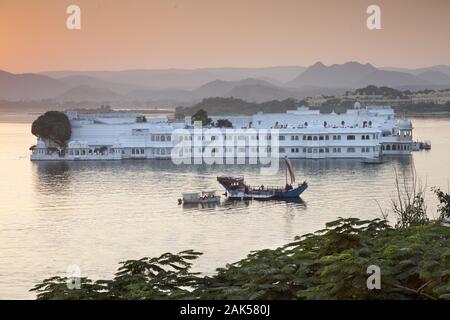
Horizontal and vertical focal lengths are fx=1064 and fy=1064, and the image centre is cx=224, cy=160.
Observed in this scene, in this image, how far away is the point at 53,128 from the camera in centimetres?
3288

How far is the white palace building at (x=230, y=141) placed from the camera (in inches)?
1216

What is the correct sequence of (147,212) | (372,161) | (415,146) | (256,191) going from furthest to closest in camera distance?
(415,146), (372,161), (256,191), (147,212)

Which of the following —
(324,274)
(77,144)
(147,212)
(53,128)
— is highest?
(53,128)

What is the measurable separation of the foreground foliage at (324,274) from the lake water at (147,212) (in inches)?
129

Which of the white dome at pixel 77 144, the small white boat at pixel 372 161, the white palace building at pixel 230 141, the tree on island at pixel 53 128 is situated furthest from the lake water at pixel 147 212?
the tree on island at pixel 53 128

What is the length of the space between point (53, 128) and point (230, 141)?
5.77 meters

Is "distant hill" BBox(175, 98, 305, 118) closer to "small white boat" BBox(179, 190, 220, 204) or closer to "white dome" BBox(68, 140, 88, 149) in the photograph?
"white dome" BBox(68, 140, 88, 149)

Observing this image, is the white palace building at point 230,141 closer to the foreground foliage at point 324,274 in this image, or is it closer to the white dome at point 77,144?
the white dome at point 77,144

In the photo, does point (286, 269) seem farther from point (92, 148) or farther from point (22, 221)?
point (92, 148)

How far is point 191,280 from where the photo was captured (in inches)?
331

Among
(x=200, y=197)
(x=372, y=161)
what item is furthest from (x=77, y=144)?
(x=200, y=197)

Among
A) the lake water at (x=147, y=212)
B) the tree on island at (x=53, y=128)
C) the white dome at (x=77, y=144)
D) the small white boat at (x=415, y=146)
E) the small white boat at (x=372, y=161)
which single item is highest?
the tree on island at (x=53, y=128)

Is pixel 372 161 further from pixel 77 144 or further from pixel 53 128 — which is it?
pixel 53 128

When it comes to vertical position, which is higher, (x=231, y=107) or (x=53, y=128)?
(x=231, y=107)
